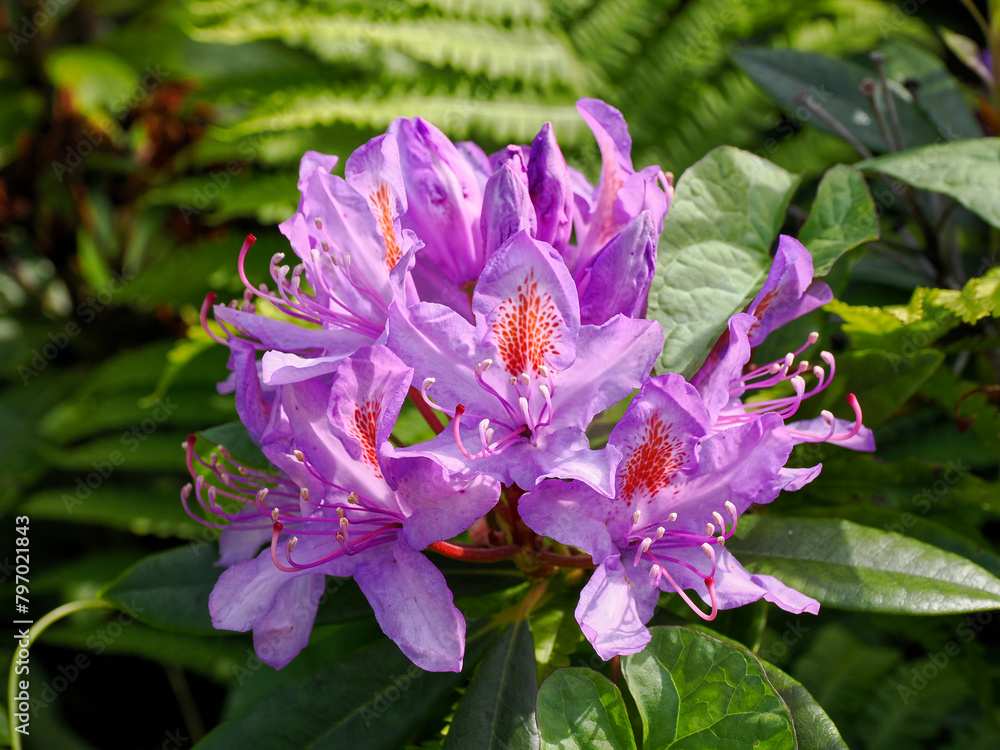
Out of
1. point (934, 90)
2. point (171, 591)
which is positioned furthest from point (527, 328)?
point (934, 90)

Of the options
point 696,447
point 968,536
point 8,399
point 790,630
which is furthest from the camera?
point 8,399

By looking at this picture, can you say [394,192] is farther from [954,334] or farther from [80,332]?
[80,332]

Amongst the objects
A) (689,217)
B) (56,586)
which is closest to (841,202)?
(689,217)

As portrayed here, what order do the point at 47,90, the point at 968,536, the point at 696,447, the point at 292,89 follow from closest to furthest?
1. the point at 696,447
2. the point at 968,536
3. the point at 292,89
4. the point at 47,90

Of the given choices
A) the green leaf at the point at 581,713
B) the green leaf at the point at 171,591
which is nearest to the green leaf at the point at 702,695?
the green leaf at the point at 581,713

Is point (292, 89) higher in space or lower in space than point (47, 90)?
higher

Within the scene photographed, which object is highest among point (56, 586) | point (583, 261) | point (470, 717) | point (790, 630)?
point (583, 261)

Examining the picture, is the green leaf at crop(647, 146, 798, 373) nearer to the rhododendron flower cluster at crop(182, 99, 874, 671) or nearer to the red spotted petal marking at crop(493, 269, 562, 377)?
the rhododendron flower cluster at crop(182, 99, 874, 671)

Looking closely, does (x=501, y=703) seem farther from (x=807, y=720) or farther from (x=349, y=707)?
(x=807, y=720)
